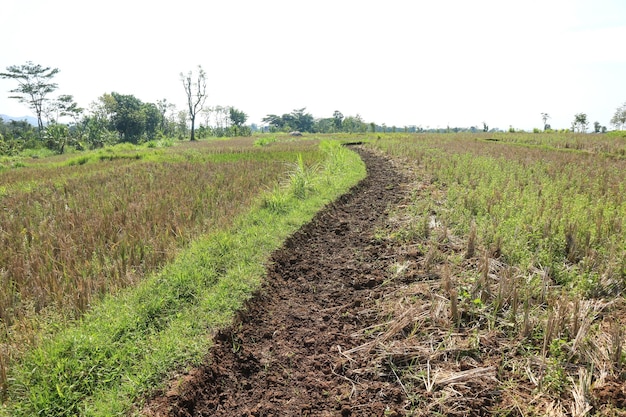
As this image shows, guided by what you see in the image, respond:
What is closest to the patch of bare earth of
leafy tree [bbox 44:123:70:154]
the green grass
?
the green grass

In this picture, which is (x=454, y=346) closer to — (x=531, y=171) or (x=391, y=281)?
(x=391, y=281)

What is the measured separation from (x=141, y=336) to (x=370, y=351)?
→ 201 cm

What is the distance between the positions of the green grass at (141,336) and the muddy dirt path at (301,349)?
0.20 m

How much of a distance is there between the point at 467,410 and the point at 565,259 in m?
2.60

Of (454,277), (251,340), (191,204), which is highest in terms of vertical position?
(191,204)

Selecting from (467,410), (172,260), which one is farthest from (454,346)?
(172,260)

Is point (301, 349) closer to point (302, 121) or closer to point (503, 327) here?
point (503, 327)

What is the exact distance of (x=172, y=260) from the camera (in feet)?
13.9

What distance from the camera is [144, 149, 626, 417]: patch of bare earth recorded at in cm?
236

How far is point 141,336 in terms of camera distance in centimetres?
291

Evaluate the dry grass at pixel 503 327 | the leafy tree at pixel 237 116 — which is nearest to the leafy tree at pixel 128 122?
the leafy tree at pixel 237 116

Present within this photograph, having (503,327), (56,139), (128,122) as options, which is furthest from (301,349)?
(128,122)

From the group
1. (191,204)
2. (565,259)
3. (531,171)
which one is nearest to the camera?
(565,259)

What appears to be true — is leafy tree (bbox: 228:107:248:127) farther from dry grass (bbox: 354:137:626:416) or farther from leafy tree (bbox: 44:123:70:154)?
dry grass (bbox: 354:137:626:416)
